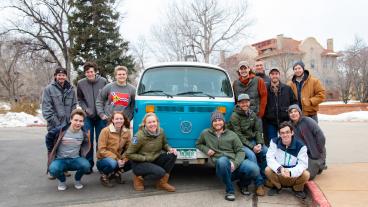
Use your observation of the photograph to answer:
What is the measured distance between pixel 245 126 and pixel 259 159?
0.62 meters

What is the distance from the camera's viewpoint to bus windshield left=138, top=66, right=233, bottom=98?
630cm

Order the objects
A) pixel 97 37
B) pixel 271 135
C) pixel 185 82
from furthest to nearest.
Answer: pixel 97 37, pixel 271 135, pixel 185 82

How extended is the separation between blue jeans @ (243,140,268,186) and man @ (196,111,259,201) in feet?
0.45

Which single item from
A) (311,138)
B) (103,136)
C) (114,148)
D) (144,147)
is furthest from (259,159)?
(103,136)

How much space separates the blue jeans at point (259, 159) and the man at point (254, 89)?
738mm

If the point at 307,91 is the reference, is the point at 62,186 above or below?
below

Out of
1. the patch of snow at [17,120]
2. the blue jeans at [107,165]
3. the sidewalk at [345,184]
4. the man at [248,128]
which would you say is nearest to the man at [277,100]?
the man at [248,128]

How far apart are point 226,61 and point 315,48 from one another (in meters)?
25.5

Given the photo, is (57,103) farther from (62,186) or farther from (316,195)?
(316,195)

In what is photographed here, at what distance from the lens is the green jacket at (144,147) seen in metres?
5.60

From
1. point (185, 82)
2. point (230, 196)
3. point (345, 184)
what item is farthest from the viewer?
point (185, 82)

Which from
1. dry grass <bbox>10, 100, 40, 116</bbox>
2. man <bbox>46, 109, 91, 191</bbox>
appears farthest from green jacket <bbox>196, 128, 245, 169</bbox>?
dry grass <bbox>10, 100, 40, 116</bbox>

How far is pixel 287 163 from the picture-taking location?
5.46m

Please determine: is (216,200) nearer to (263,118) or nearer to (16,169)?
(263,118)
